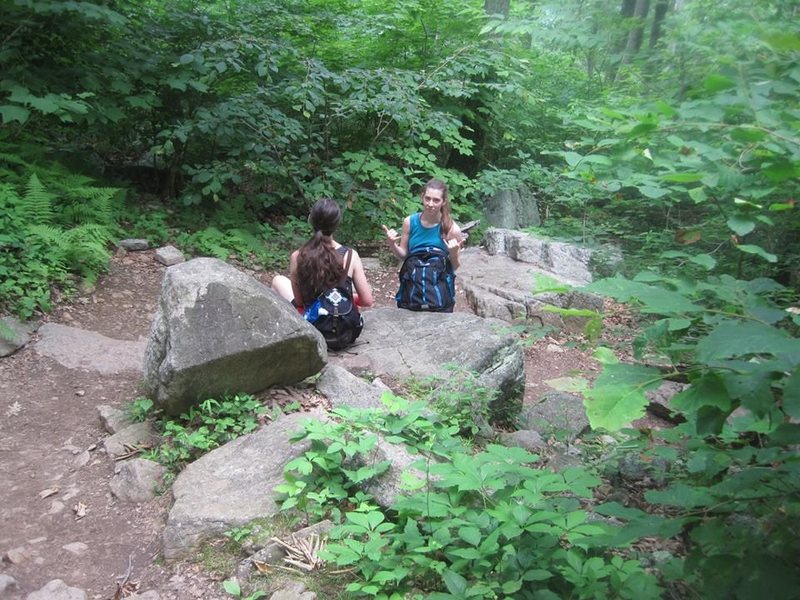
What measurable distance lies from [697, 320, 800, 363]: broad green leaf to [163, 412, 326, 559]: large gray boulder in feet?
8.18

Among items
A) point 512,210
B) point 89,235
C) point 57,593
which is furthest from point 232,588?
point 512,210

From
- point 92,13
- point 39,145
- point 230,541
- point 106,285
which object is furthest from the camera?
point 39,145

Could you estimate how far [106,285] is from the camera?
661 cm

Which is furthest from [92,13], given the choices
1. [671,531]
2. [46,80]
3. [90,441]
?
[671,531]

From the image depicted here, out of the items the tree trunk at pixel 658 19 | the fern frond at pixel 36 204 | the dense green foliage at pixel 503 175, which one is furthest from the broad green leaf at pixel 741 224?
the fern frond at pixel 36 204

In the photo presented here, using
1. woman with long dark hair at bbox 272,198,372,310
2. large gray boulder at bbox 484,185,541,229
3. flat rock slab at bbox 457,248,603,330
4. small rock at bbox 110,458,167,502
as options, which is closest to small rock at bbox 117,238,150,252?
woman with long dark hair at bbox 272,198,372,310

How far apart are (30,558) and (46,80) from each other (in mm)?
5794

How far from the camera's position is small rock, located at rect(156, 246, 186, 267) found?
739 centimetres

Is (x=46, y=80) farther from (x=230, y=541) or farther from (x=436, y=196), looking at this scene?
(x=230, y=541)

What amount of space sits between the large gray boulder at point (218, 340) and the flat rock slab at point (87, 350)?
1.20 m

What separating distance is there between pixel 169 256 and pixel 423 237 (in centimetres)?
347

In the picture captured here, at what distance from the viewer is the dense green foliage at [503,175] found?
5.53ft

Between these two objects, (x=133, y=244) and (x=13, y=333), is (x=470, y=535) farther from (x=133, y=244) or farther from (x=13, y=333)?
(x=133, y=244)

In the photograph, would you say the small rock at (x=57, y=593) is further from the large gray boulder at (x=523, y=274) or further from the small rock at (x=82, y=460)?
the large gray boulder at (x=523, y=274)
